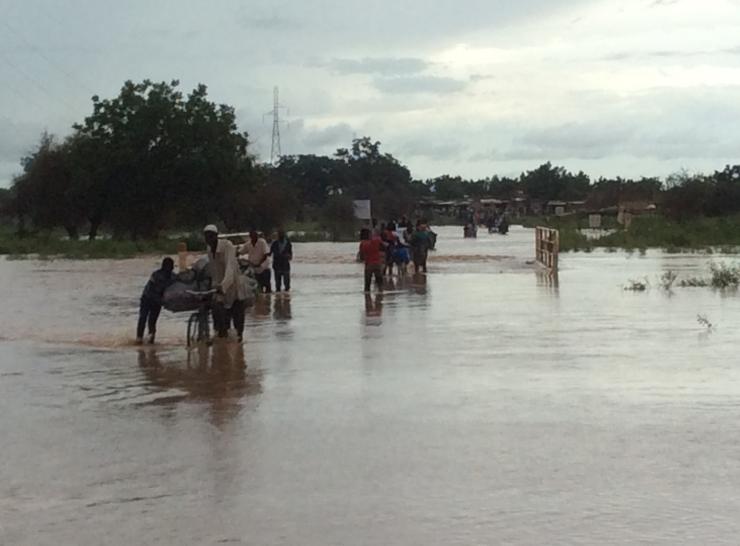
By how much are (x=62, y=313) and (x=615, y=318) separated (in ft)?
32.0

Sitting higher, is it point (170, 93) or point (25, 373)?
point (170, 93)

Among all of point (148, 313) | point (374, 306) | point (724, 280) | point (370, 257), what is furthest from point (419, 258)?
point (148, 313)

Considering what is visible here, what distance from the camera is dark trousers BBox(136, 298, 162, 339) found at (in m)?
16.7

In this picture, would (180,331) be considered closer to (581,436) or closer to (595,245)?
(581,436)

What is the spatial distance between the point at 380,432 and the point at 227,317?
23.9ft

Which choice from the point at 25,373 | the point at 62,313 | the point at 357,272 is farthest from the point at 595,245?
the point at 25,373

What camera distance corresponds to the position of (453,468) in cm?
849

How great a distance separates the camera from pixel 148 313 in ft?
56.2

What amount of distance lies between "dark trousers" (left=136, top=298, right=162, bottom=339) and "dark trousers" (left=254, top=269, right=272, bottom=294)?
8.61 metres

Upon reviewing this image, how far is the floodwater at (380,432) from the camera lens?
7.12m

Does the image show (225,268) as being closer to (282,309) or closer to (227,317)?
A: (227,317)

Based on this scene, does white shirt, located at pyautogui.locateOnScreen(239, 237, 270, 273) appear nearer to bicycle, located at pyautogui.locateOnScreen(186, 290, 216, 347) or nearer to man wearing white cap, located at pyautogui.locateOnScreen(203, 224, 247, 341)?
bicycle, located at pyautogui.locateOnScreen(186, 290, 216, 347)

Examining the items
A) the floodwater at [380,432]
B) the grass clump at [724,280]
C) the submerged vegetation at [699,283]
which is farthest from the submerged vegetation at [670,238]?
the floodwater at [380,432]

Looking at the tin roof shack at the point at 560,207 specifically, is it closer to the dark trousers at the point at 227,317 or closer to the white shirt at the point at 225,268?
the dark trousers at the point at 227,317
